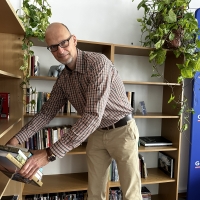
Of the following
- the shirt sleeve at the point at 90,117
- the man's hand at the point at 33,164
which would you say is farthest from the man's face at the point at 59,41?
the man's hand at the point at 33,164

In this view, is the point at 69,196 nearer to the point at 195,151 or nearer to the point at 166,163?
the point at 166,163

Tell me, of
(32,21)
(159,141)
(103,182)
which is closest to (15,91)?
(32,21)

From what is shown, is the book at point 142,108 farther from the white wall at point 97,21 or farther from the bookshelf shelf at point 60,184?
the bookshelf shelf at point 60,184

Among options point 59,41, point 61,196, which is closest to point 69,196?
point 61,196

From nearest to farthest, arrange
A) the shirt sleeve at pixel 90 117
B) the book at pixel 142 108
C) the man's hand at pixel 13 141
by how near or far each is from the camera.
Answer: the shirt sleeve at pixel 90 117 → the man's hand at pixel 13 141 → the book at pixel 142 108

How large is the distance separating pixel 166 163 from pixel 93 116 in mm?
1624

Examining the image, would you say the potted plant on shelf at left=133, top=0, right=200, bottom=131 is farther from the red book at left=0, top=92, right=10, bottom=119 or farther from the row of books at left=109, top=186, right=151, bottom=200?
the red book at left=0, top=92, right=10, bottom=119

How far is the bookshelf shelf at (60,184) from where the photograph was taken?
6.69 feet

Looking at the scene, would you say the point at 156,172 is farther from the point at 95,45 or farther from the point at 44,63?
the point at 44,63

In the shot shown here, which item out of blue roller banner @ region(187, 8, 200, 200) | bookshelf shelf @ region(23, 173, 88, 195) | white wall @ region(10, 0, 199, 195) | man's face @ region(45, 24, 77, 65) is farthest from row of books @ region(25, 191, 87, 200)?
man's face @ region(45, 24, 77, 65)

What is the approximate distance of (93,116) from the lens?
3.93ft

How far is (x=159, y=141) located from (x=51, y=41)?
1694mm

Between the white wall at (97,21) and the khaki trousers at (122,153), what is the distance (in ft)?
2.57

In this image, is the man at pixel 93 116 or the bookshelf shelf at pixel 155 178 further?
the bookshelf shelf at pixel 155 178
